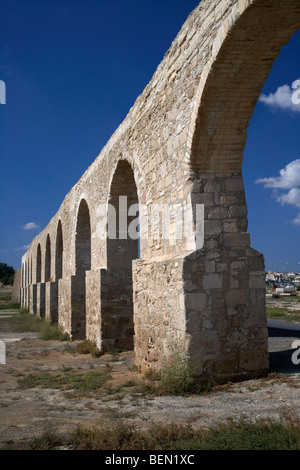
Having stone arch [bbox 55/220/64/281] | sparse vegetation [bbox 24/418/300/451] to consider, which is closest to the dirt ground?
sparse vegetation [bbox 24/418/300/451]

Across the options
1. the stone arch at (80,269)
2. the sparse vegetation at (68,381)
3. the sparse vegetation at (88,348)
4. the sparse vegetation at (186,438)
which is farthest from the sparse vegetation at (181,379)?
the stone arch at (80,269)

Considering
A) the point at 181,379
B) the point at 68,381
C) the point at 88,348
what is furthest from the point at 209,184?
the point at 88,348

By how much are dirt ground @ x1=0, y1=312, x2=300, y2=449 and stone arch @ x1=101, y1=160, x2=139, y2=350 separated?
2.26m

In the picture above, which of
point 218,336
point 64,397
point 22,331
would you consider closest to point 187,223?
point 218,336

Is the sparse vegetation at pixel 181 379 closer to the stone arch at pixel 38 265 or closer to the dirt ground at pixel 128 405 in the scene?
the dirt ground at pixel 128 405

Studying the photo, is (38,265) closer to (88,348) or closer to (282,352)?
(88,348)

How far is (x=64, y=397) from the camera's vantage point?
4664 mm

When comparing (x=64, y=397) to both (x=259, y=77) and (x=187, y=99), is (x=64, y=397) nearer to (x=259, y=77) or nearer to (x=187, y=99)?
(x=187, y=99)

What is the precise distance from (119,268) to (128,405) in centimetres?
447

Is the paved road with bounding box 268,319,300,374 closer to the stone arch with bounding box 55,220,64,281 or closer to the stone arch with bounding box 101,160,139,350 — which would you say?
the stone arch with bounding box 101,160,139,350

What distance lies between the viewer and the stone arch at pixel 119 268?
8.28 m

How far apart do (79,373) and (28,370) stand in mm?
977

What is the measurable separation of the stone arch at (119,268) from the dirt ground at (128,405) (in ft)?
7.42

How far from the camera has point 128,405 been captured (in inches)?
162
